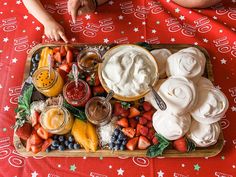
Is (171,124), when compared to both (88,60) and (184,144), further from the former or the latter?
(88,60)

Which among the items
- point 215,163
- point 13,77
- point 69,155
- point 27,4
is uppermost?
point 27,4

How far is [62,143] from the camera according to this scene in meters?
0.97

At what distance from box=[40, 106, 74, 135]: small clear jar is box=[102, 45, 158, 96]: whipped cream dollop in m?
0.16

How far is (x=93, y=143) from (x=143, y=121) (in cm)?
17

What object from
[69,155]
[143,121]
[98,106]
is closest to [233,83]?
[143,121]

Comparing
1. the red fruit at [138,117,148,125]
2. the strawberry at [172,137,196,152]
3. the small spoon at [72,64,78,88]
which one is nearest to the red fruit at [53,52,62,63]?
the small spoon at [72,64,78,88]

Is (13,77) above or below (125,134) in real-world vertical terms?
above

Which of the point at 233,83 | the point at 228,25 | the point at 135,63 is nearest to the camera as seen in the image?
the point at 135,63

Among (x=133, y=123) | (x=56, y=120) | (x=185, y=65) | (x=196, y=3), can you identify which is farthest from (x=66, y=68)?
(x=196, y=3)

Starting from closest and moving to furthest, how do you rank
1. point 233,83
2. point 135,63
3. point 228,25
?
point 135,63, point 233,83, point 228,25

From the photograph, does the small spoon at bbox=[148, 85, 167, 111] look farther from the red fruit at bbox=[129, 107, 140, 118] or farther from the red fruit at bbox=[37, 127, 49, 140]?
the red fruit at bbox=[37, 127, 49, 140]

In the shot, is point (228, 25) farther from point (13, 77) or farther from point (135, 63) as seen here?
point (13, 77)

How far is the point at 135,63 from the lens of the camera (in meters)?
0.94

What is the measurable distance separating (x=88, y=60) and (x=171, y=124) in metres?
0.36
